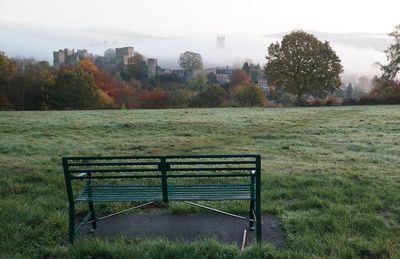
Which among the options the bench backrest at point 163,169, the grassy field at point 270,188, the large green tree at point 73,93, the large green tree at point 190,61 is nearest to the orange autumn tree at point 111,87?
the large green tree at point 73,93

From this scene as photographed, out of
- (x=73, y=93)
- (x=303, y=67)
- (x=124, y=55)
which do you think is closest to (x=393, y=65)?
(x=303, y=67)

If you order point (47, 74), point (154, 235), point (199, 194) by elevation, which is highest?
point (47, 74)

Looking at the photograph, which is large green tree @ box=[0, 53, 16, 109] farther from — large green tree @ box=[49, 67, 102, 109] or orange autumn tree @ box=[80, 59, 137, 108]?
orange autumn tree @ box=[80, 59, 137, 108]

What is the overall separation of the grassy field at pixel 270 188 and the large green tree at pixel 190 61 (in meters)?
117

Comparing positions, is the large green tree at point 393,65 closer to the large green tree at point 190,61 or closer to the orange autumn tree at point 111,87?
the orange autumn tree at point 111,87

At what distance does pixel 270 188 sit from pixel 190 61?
129685 mm

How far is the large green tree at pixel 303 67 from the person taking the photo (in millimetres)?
48156

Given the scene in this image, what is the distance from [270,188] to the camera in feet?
25.7

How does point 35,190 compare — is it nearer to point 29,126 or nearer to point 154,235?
point 154,235

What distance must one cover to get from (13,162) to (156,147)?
479 cm

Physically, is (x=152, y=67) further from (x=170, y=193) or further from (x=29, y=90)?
(x=170, y=193)

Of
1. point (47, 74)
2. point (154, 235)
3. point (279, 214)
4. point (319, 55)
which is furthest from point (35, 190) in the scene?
point (47, 74)

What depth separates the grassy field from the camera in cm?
492

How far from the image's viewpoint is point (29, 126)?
19.8 m
